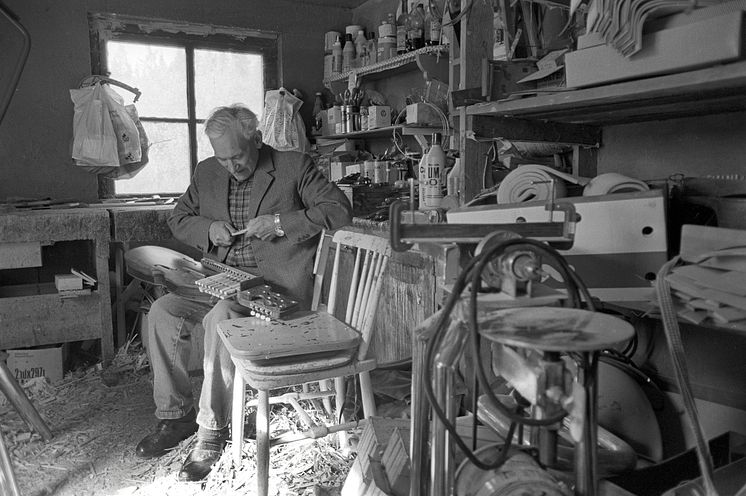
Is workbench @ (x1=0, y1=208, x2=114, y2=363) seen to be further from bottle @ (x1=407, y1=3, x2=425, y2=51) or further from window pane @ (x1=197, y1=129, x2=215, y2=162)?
bottle @ (x1=407, y1=3, x2=425, y2=51)

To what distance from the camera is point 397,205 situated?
36.6 inches

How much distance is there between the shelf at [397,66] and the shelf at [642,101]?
1.35 m

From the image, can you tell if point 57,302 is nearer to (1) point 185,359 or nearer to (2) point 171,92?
(1) point 185,359

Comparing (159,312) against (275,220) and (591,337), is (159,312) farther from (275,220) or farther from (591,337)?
(591,337)

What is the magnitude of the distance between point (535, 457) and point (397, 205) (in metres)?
0.47

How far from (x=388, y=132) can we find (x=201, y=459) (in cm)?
227

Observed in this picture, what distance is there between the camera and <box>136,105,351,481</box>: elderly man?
236 centimetres

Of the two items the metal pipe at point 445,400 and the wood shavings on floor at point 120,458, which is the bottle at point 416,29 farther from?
the metal pipe at point 445,400

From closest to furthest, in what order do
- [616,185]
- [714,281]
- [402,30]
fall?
[714,281] < [616,185] < [402,30]

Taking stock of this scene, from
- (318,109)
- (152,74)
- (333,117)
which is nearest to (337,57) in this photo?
(318,109)

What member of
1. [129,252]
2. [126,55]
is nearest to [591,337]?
[129,252]

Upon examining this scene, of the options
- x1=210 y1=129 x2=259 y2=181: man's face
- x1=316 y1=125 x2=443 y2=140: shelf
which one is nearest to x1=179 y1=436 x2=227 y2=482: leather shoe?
x1=210 y1=129 x2=259 y2=181: man's face

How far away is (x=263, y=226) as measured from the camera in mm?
2562

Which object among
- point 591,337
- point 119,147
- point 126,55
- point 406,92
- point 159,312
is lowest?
point 159,312
